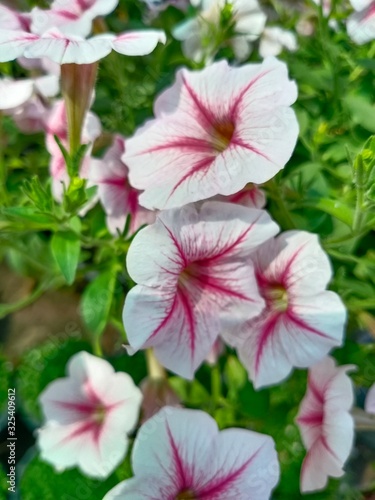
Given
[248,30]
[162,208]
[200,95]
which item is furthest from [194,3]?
[162,208]

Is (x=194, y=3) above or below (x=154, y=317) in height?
above

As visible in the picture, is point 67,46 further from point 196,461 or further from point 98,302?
point 196,461

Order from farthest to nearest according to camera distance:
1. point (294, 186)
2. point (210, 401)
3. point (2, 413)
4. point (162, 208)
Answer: point (2, 413), point (210, 401), point (294, 186), point (162, 208)

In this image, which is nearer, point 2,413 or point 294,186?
point 294,186

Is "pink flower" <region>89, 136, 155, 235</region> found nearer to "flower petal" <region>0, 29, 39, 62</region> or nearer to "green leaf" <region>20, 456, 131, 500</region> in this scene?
"flower petal" <region>0, 29, 39, 62</region>

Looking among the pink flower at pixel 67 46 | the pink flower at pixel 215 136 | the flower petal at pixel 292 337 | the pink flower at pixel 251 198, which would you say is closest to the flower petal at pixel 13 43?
the pink flower at pixel 67 46

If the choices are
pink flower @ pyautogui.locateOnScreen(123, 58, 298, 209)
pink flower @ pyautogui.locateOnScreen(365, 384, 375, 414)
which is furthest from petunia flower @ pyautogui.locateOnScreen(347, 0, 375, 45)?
pink flower @ pyautogui.locateOnScreen(365, 384, 375, 414)

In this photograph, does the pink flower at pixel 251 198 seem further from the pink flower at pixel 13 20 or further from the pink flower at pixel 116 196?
the pink flower at pixel 13 20

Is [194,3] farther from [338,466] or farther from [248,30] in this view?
[338,466]
